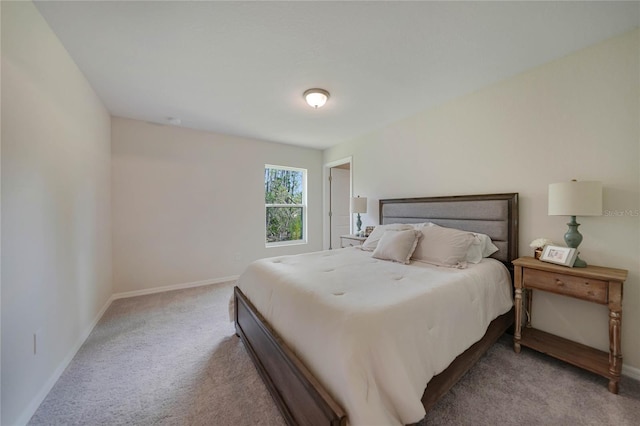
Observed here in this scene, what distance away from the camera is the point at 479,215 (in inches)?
95.5

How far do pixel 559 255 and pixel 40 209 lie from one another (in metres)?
3.72

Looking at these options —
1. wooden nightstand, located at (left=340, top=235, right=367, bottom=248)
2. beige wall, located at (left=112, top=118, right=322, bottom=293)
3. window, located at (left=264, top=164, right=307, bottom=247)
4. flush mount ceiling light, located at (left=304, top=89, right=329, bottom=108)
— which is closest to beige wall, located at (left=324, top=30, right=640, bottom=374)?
wooden nightstand, located at (left=340, top=235, right=367, bottom=248)

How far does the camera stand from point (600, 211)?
164cm

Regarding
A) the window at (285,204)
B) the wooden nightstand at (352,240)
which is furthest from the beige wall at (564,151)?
the window at (285,204)

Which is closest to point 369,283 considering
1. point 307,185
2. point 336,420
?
point 336,420

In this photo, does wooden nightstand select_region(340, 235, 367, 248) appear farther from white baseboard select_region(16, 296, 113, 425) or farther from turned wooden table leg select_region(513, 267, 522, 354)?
white baseboard select_region(16, 296, 113, 425)

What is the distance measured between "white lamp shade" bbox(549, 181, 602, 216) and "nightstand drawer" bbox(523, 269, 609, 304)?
Answer: 0.47m

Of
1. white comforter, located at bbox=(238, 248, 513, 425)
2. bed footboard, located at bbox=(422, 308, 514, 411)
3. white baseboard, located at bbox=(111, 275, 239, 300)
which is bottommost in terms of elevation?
white baseboard, located at bbox=(111, 275, 239, 300)

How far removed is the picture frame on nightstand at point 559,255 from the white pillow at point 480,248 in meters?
0.40

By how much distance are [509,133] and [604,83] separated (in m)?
0.63

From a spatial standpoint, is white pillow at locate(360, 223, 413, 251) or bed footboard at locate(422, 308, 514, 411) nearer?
bed footboard at locate(422, 308, 514, 411)

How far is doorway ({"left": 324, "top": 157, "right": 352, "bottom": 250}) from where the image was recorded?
496 cm

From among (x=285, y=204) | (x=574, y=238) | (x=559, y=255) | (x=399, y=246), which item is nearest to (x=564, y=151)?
(x=574, y=238)

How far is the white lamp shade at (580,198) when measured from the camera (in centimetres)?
165
